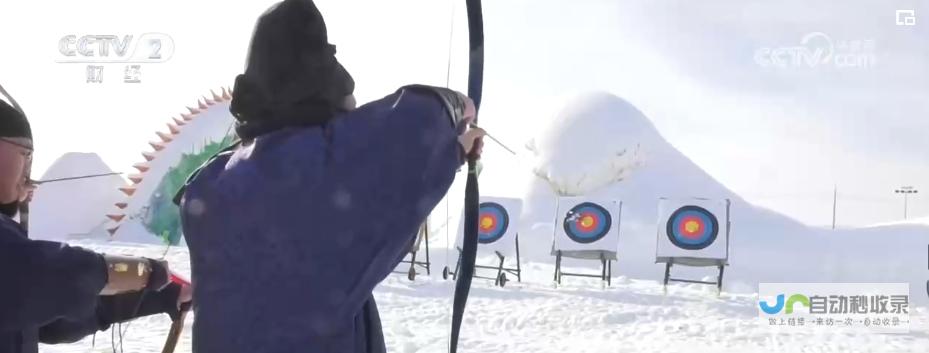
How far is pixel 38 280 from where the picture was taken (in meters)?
0.61

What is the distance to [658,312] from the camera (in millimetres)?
3119

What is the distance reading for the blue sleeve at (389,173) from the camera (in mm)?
484

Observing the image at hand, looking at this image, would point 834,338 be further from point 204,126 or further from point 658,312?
point 204,126

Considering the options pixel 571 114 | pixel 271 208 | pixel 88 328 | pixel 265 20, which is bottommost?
pixel 88 328

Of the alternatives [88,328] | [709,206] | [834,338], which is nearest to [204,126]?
[709,206]

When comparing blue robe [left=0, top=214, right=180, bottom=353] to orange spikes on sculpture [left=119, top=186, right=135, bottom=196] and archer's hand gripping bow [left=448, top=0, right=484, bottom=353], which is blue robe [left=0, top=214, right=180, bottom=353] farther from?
orange spikes on sculpture [left=119, top=186, right=135, bottom=196]

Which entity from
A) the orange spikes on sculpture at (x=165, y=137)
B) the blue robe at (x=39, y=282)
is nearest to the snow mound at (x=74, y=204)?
the orange spikes on sculpture at (x=165, y=137)

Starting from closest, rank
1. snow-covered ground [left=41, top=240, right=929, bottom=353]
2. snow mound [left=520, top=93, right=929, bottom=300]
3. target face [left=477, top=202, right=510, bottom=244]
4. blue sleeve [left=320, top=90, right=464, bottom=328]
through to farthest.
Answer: blue sleeve [left=320, top=90, right=464, bottom=328]
snow-covered ground [left=41, top=240, right=929, bottom=353]
target face [left=477, top=202, right=510, bottom=244]
snow mound [left=520, top=93, right=929, bottom=300]

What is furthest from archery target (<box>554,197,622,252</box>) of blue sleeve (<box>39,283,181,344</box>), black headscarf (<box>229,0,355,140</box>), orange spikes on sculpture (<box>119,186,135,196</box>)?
black headscarf (<box>229,0,355,140</box>)

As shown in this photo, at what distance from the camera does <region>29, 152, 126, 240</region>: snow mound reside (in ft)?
13.2

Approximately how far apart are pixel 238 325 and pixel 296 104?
151 mm

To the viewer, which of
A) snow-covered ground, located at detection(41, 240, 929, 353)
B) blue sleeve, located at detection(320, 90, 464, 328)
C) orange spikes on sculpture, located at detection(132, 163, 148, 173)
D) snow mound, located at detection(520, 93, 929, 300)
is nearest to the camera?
blue sleeve, located at detection(320, 90, 464, 328)
